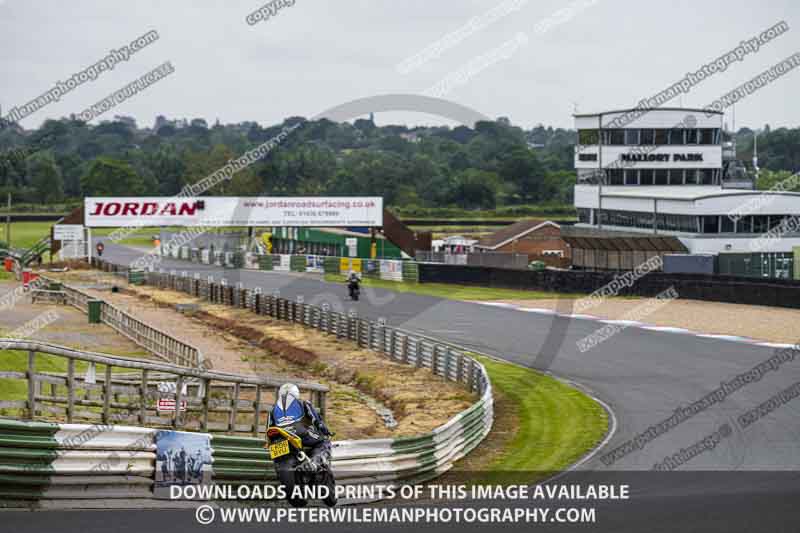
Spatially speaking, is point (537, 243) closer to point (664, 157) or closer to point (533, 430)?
point (664, 157)

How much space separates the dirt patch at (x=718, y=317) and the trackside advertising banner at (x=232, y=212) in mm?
22245

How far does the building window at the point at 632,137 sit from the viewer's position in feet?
241

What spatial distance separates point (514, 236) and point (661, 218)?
1436 cm

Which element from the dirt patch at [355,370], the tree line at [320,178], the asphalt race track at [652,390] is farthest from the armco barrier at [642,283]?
the tree line at [320,178]

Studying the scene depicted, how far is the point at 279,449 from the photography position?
12.3 m

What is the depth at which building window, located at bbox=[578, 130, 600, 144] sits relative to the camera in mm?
75312

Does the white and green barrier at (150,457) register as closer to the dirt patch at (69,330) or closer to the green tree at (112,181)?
the dirt patch at (69,330)

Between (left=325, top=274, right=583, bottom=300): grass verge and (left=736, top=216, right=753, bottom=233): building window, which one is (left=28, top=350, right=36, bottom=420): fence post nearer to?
(left=325, top=274, right=583, bottom=300): grass verge

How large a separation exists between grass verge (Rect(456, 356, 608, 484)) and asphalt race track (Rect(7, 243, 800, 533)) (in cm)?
51

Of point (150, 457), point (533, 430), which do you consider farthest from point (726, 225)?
point (150, 457)

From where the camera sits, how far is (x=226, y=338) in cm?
3997

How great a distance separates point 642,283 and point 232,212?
2709 centimetres

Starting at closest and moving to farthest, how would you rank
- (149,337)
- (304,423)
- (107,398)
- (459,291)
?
(304,423) < (107,398) < (149,337) < (459,291)

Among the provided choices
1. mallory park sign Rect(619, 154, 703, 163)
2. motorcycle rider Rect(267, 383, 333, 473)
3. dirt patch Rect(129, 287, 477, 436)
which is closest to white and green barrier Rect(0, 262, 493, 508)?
motorcycle rider Rect(267, 383, 333, 473)
